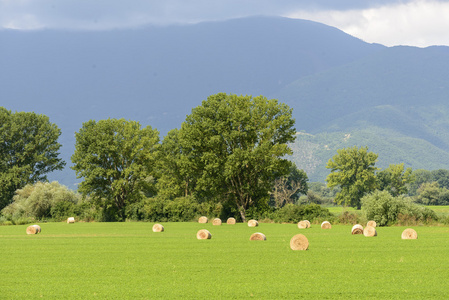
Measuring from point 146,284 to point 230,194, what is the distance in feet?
145

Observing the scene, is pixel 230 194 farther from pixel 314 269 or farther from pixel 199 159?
pixel 314 269

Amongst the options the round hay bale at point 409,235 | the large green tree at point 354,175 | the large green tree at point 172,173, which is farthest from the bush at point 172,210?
the large green tree at point 354,175

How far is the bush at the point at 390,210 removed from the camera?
4144 centimetres

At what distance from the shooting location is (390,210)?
1625 inches

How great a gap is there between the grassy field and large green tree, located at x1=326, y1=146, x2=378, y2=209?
85163 mm

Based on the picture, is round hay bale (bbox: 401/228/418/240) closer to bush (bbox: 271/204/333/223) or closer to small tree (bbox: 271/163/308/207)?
bush (bbox: 271/204/333/223)

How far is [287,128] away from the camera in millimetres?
56344

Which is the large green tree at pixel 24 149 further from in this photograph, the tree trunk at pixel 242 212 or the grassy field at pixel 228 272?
the grassy field at pixel 228 272

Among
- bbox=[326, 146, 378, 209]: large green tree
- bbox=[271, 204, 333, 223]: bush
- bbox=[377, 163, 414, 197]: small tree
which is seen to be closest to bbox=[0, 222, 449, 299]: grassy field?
bbox=[271, 204, 333, 223]: bush

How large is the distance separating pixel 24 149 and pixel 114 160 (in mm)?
22651

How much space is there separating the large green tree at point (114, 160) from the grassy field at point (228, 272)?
3792 centimetres

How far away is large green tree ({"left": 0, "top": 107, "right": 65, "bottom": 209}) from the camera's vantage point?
77062 mm

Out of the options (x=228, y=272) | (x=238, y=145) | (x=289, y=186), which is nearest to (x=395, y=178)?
(x=289, y=186)

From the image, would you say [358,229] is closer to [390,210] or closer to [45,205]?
[390,210]
